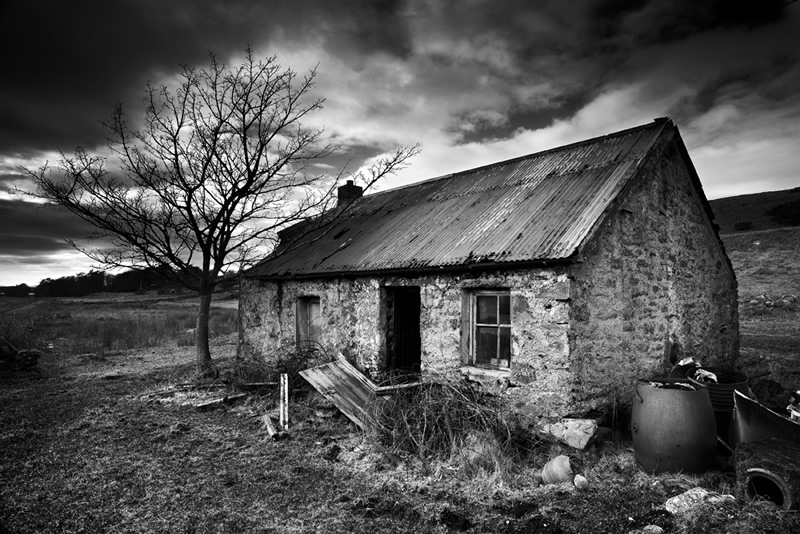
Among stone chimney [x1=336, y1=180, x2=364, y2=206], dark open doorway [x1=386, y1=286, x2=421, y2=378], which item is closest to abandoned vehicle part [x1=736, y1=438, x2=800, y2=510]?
dark open doorway [x1=386, y1=286, x2=421, y2=378]

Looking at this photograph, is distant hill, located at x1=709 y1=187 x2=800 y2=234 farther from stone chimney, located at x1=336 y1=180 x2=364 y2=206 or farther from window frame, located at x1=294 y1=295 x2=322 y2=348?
window frame, located at x1=294 y1=295 x2=322 y2=348

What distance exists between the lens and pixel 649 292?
6.97m

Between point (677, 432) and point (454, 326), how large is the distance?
3182mm

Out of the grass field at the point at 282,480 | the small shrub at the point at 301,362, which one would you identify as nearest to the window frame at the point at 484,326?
the grass field at the point at 282,480

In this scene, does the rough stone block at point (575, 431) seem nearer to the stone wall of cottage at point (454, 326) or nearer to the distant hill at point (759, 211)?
the stone wall of cottage at point (454, 326)

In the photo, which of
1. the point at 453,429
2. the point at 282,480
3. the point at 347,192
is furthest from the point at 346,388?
the point at 347,192

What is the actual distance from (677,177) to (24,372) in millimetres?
15576

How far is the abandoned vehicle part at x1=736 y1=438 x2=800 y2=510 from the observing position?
3.72m

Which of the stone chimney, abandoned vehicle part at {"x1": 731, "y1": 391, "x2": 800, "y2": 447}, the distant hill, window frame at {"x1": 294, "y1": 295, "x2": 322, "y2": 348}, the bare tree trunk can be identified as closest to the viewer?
abandoned vehicle part at {"x1": 731, "y1": 391, "x2": 800, "y2": 447}

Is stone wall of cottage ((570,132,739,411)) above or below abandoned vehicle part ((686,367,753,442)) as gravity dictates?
above

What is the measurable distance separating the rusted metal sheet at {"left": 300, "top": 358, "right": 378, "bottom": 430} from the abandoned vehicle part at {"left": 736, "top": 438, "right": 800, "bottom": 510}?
4200mm

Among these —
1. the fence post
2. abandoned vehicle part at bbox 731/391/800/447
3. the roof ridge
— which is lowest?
the fence post

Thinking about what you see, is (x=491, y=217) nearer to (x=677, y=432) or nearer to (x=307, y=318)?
(x=677, y=432)

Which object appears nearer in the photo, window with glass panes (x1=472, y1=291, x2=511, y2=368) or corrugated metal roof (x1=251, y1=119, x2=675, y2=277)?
corrugated metal roof (x1=251, y1=119, x2=675, y2=277)
